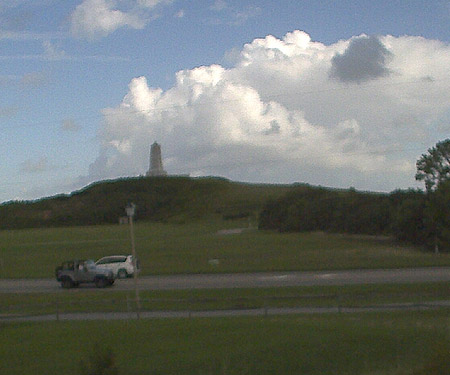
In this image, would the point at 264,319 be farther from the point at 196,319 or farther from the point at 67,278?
the point at 67,278

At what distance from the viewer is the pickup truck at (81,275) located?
4066cm

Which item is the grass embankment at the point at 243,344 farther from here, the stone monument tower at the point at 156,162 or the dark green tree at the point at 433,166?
the stone monument tower at the point at 156,162

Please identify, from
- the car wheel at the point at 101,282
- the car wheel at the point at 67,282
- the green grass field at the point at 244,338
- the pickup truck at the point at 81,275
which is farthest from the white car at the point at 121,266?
the green grass field at the point at 244,338

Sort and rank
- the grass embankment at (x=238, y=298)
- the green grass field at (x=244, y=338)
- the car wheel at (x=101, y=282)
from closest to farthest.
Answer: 1. the green grass field at (x=244, y=338)
2. the grass embankment at (x=238, y=298)
3. the car wheel at (x=101, y=282)

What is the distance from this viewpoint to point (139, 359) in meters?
16.8

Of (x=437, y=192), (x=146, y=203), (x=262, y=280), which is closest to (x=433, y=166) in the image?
(x=437, y=192)

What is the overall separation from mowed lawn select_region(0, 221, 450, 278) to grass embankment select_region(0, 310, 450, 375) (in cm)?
2525

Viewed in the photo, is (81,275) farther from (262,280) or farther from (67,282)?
(262,280)

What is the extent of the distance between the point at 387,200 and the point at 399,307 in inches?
2212

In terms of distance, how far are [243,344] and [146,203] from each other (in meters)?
126

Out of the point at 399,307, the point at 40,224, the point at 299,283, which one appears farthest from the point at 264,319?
the point at 40,224

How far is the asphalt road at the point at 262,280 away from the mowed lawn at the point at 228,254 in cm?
363

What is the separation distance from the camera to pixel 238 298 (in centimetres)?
2945

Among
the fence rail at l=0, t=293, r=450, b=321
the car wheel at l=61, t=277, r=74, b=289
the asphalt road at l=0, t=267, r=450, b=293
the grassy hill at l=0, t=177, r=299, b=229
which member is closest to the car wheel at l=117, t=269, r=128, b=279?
the asphalt road at l=0, t=267, r=450, b=293
